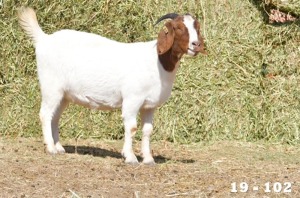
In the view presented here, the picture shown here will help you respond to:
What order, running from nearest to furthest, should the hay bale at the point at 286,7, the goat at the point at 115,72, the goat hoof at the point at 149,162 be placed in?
1. the goat at the point at 115,72
2. the goat hoof at the point at 149,162
3. the hay bale at the point at 286,7

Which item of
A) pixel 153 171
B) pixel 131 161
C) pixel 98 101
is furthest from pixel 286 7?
pixel 153 171

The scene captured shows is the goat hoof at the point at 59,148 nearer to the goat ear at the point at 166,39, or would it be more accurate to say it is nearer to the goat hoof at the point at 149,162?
the goat hoof at the point at 149,162

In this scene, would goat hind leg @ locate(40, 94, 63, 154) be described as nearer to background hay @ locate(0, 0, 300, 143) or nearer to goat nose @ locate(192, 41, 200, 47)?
background hay @ locate(0, 0, 300, 143)

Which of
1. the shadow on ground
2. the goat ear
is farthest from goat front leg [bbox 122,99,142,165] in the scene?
the goat ear

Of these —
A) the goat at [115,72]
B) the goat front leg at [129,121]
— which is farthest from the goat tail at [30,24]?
the goat front leg at [129,121]

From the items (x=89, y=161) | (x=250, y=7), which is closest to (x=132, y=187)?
(x=89, y=161)

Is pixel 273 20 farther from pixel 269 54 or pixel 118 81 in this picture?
pixel 118 81

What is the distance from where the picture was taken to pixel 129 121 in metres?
10.1

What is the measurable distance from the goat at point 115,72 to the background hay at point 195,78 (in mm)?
1340

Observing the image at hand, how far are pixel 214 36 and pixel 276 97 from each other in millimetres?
1211

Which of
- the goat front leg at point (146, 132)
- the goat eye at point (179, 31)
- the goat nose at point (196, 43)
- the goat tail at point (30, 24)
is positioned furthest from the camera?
the goat tail at point (30, 24)

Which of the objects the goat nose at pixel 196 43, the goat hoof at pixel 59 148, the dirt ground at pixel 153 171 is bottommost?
the dirt ground at pixel 153 171

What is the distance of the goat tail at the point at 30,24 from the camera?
1095 cm

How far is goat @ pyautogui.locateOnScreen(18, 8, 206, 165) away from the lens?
990cm
